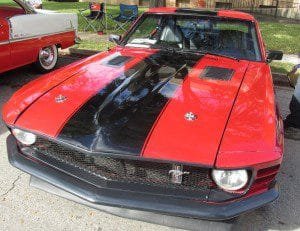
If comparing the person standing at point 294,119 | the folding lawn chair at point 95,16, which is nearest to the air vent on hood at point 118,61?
the person standing at point 294,119

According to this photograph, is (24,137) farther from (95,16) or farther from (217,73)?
(95,16)

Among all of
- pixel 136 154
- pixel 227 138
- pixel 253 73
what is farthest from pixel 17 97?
pixel 253 73

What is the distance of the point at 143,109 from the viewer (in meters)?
2.78

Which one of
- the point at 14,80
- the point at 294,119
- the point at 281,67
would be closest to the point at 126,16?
the point at 281,67

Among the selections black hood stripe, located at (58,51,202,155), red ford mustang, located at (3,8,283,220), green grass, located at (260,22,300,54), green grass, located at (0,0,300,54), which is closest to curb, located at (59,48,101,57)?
green grass, located at (0,0,300,54)

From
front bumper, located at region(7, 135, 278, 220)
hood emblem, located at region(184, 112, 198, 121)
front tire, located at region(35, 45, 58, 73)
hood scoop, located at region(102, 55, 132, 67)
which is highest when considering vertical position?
hood scoop, located at region(102, 55, 132, 67)

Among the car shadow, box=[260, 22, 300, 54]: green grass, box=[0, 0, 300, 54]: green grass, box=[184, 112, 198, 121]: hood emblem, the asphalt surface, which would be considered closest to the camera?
box=[184, 112, 198, 121]: hood emblem

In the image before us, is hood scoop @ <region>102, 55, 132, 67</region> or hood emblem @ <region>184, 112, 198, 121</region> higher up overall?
hood scoop @ <region>102, 55, 132, 67</region>

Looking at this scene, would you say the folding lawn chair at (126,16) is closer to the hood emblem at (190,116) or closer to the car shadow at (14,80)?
the car shadow at (14,80)

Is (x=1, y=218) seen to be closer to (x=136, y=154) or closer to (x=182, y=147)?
(x=136, y=154)

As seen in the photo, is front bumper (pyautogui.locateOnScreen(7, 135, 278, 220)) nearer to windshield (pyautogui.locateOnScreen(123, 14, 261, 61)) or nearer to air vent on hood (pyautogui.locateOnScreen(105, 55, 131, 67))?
air vent on hood (pyautogui.locateOnScreen(105, 55, 131, 67))

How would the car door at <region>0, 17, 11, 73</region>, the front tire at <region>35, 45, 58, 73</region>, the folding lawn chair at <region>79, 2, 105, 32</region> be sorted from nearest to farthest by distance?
the car door at <region>0, 17, 11, 73</region> → the front tire at <region>35, 45, 58, 73</region> → the folding lawn chair at <region>79, 2, 105, 32</region>

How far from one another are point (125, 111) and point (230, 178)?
2.92ft

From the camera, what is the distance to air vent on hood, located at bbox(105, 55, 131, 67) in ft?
12.2
